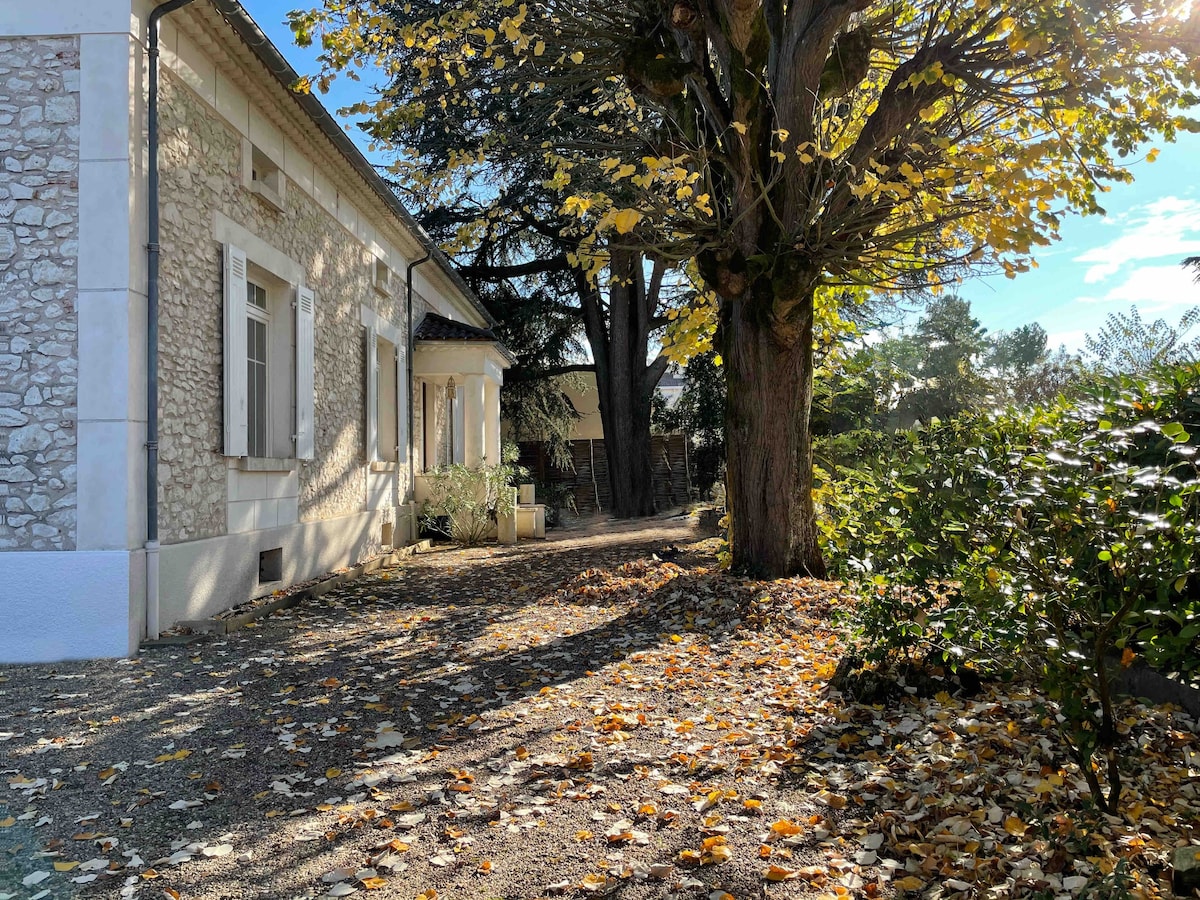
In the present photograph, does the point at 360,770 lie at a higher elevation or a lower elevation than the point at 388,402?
lower

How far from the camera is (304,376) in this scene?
851 cm

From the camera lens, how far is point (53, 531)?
17.9 ft

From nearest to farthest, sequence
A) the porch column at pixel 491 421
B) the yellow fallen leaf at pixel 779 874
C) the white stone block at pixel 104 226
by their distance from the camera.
→ the yellow fallen leaf at pixel 779 874
the white stone block at pixel 104 226
the porch column at pixel 491 421

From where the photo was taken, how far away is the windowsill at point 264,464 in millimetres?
7215

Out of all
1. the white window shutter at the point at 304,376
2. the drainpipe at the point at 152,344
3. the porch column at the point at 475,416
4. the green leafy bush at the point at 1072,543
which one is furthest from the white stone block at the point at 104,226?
the porch column at the point at 475,416

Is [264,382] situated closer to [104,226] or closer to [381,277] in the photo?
[104,226]

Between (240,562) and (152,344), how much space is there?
2177 mm

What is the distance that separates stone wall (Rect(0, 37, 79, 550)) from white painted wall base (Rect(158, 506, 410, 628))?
84 centimetres

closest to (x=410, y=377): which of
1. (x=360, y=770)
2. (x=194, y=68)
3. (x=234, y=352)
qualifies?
(x=234, y=352)

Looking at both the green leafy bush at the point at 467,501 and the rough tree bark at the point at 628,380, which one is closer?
the green leafy bush at the point at 467,501

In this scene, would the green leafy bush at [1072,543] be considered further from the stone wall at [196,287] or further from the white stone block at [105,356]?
the stone wall at [196,287]

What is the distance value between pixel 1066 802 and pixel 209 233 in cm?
667

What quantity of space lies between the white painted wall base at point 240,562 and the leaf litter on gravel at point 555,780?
2.33 ft

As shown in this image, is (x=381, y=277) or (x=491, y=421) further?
(x=491, y=421)
